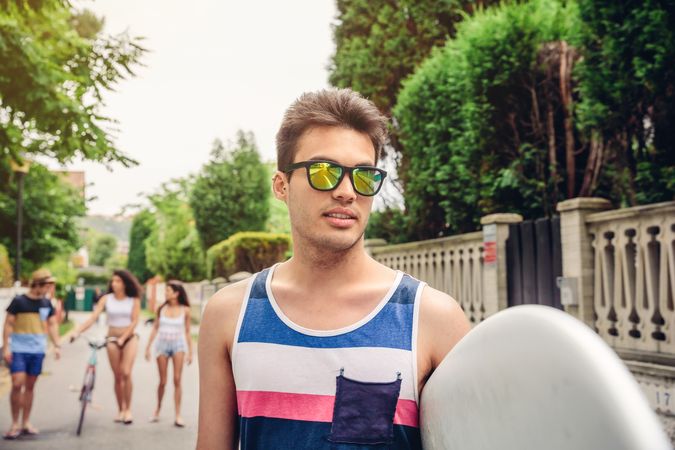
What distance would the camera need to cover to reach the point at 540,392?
989 mm

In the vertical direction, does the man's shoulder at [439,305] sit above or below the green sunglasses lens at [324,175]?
below

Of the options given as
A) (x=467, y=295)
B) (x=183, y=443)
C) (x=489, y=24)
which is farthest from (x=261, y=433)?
(x=489, y=24)

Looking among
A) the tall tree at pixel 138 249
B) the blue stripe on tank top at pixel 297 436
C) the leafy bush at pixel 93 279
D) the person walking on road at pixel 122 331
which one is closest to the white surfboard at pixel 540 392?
the blue stripe on tank top at pixel 297 436

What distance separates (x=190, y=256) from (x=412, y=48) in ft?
98.7

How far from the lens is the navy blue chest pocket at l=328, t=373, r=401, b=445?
5.01 feet

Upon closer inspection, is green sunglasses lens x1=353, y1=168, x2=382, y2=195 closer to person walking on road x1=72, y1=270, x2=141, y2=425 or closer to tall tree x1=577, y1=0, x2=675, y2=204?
tall tree x1=577, y1=0, x2=675, y2=204

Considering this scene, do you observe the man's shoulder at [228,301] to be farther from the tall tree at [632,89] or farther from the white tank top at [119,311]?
the white tank top at [119,311]

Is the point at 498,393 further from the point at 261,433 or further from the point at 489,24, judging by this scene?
the point at 489,24

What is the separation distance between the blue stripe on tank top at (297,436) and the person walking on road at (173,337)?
7629mm

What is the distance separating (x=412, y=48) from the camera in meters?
17.8

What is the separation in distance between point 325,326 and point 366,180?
0.37 meters

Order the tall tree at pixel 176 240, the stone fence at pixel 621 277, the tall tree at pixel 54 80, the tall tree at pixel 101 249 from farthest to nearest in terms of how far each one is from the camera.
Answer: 1. the tall tree at pixel 101 249
2. the tall tree at pixel 176 240
3. the tall tree at pixel 54 80
4. the stone fence at pixel 621 277

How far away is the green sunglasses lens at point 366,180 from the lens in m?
1.67

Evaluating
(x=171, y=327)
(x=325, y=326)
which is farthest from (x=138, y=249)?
(x=325, y=326)
